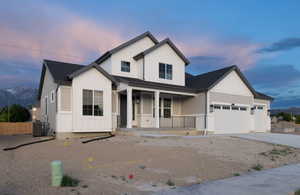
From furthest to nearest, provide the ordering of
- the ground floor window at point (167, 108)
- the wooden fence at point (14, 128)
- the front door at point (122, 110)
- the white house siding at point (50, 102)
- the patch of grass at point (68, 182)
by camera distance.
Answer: the wooden fence at point (14, 128), the ground floor window at point (167, 108), the front door at point (122, 110), the white house siding at point (50, 102), the patch of grass at point (68, 182)

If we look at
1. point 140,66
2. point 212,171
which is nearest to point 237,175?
point 212,171

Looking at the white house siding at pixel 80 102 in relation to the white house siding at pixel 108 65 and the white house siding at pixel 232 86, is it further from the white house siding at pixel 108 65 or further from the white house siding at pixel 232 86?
the white house siding at pixel 232 86

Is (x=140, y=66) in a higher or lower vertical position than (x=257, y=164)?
higher

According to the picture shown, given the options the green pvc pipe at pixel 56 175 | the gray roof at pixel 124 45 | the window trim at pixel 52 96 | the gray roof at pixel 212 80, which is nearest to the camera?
the green pvc pipe at pixel 56 175

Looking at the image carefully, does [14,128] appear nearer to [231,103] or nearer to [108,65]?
[108,65]

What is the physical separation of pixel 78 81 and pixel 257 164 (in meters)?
11.2

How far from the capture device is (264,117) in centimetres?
2311

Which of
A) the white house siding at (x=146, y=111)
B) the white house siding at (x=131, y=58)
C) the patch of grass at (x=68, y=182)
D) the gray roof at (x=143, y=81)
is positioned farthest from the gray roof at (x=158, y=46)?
the patch of grass at (x=68, y=182)

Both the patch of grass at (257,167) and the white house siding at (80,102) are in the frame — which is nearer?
the patch of grass at (257,167)

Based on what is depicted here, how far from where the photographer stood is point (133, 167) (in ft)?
23.9

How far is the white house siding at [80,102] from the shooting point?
14.7m

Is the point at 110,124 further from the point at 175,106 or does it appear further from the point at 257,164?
the point at 257,164

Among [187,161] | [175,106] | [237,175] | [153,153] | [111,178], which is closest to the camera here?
[111,178]

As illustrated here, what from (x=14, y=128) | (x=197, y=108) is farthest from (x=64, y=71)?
(x=14, y=128)
